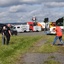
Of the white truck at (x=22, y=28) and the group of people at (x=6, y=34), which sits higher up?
the group of people at (x=6, y=34)

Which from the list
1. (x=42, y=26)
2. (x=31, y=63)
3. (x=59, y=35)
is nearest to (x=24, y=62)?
(x=31, y=63)

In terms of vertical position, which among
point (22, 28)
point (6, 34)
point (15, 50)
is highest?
point (6, 34)

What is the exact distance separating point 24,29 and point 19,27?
1.72 metres

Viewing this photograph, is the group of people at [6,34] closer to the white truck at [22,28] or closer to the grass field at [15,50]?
the grass field at [15,50]

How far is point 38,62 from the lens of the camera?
13398 millimetres

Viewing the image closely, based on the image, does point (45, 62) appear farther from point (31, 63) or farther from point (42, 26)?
point (42, 26)

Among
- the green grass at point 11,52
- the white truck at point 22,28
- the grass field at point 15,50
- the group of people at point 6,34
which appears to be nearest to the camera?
the green grass at point 11,52

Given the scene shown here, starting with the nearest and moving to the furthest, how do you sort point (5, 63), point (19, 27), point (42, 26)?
point (5, 63), point (19, 27), point (42, 26)

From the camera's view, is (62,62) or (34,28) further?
(34,28)

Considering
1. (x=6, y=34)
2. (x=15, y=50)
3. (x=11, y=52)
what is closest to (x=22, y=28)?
(x=6, y=34)

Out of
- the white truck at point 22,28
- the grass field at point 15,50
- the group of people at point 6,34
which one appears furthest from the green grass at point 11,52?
the white truck at point 22,28

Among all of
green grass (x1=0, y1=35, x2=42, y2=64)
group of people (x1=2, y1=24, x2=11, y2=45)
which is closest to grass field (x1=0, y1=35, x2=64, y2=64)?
green grass (x1=0, y1=35, x2=42, y2=64)

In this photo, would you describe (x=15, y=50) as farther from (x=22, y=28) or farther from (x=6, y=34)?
(x=22, y=28)

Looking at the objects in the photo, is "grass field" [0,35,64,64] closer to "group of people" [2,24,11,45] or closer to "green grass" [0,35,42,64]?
"green grass" [0,35,42,64]
